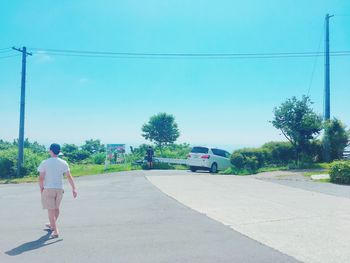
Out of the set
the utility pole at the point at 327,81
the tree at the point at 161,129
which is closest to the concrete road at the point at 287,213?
the utility pole at the point at 327,81

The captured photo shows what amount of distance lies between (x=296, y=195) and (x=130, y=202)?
5714 millimetres

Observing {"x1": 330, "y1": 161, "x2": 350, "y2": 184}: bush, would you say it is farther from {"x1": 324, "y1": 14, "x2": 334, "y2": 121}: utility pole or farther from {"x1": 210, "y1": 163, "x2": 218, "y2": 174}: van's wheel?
{"x1": 324, "y1": 14, "x2": 334, "y2": 121}: utility pole

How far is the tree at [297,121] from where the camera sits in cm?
2120

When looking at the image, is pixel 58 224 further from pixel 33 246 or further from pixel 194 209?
pixel 194 209

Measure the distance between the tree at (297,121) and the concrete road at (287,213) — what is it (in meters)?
7.89

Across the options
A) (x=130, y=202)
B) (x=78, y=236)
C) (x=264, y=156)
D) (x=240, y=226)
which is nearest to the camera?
(x=78, y=236)

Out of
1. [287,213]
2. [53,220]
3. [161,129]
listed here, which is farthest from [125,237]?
[161,129]

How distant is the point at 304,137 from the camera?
21.9 metres

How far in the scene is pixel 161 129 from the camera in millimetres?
39000

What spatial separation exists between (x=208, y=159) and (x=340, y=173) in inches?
325

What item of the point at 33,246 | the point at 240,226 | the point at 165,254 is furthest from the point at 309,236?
the point at 33,246

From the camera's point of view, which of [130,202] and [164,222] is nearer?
[164,222]

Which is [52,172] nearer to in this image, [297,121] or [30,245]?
[30,245]

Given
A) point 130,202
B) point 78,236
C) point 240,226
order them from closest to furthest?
point 78,236, point 240,226, point 130,202
